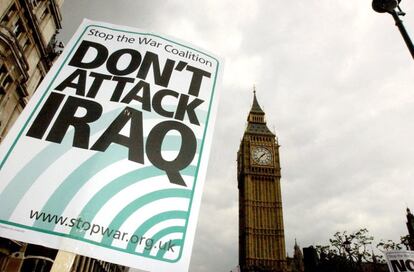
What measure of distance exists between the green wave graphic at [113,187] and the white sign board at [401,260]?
13970 mm

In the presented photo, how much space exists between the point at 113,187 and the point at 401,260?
14510 mm

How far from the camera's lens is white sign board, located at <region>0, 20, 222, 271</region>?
1.62 metres

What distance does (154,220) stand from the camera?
1.79 metres

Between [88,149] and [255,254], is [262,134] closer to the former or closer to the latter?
[255,254]

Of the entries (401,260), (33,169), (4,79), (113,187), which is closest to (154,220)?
(113,187)

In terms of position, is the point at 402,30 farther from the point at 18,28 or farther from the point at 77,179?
the point at 18,28

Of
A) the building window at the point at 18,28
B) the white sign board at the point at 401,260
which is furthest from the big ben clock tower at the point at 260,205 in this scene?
the building window at the point at 18,28

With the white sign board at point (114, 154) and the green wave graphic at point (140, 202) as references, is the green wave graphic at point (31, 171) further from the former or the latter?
the green wave graphic at point (140, 202)

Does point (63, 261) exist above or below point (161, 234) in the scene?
below

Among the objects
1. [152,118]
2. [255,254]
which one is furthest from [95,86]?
[255,254]

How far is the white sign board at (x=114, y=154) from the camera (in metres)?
1.62

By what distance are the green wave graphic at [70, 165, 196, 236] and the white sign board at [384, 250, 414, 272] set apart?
14.0 meters

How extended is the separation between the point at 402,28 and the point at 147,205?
5895mm

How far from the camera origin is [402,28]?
206 inches
